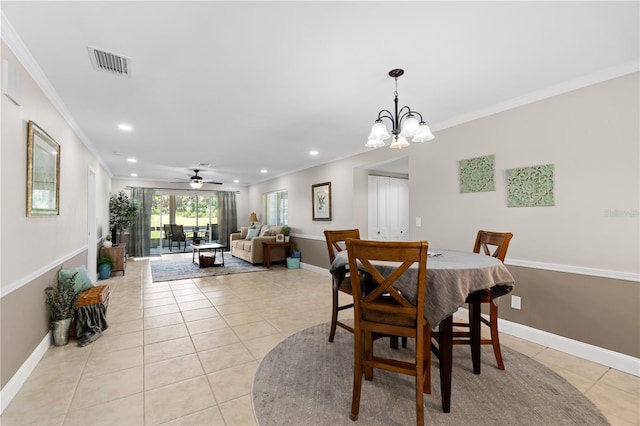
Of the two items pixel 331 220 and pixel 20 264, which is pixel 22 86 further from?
pixel 331 220

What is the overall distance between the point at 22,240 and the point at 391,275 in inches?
103

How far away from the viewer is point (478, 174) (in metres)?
3.23

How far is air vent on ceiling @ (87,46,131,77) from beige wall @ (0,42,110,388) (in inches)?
18.0

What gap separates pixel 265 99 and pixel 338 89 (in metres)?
0.76

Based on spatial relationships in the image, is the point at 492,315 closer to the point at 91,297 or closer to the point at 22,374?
the point at 22,374

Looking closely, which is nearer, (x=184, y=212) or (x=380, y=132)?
(x=380, y=132)

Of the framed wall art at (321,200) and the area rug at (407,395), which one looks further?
the framed wall art at (321,200)

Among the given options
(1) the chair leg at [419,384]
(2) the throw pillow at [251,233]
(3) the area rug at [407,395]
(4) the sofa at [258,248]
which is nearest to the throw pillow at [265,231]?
(4) the sofa at [258,248]

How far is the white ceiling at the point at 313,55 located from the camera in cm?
170

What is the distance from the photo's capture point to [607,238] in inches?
94.1

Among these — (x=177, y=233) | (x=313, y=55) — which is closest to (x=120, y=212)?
(x=177, y=233)

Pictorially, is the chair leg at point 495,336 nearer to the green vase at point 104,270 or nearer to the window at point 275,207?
the window at point 275,207

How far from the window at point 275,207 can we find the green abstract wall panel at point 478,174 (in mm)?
4992

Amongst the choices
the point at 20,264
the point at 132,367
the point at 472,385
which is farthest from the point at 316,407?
the point at 20,264
